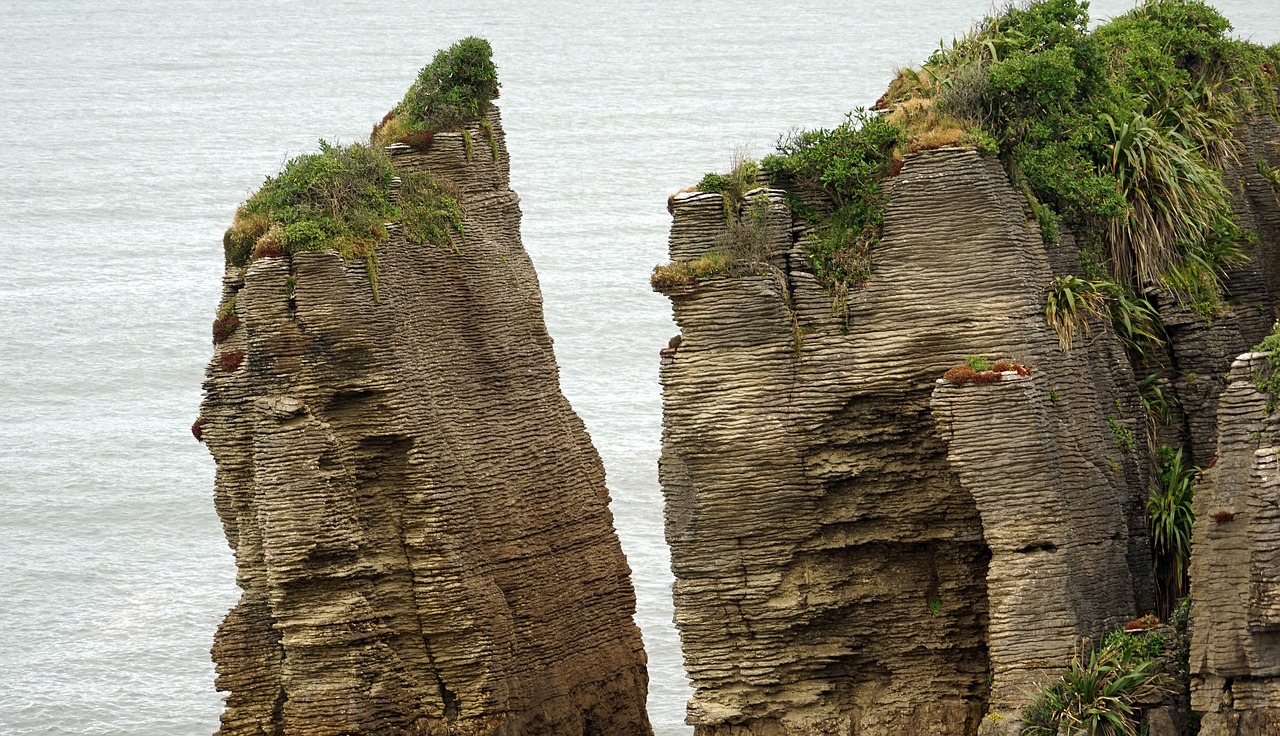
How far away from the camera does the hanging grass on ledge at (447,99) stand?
1594 inches

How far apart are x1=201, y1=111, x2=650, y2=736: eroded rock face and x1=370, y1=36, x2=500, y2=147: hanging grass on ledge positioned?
391 millimetres

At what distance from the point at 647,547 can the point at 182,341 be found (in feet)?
71.3

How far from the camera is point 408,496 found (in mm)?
37531

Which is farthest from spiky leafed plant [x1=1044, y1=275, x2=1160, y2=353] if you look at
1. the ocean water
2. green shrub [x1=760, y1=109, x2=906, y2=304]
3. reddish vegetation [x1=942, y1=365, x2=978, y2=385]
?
the ocean water

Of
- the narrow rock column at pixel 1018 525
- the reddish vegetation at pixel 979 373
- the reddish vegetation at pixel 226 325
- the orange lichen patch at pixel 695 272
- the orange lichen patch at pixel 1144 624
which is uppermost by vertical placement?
the orange lichen patch at pixel 695 272

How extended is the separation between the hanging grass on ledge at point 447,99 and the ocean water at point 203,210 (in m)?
8.16

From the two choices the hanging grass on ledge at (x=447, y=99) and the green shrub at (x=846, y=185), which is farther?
the hanging grass on ledge at (x=447, y=99)

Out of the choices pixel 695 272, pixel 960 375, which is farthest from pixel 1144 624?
pixel 695 272

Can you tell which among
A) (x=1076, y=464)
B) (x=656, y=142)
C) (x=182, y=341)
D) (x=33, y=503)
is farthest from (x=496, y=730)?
(x=656, y=142)

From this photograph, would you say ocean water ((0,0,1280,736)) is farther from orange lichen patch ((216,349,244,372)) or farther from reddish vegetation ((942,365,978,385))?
reddish vegetation ((942,365,978,385))

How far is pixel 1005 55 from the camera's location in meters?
37.1

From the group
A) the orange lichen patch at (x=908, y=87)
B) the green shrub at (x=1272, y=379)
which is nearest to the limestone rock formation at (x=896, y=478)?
the orange lichen patch at (x=908, y=87)

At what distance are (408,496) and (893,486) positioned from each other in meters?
7.59

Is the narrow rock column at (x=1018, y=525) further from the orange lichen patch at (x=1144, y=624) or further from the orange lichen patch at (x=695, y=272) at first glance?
the orange lichen patch at (x=695, y=272)
